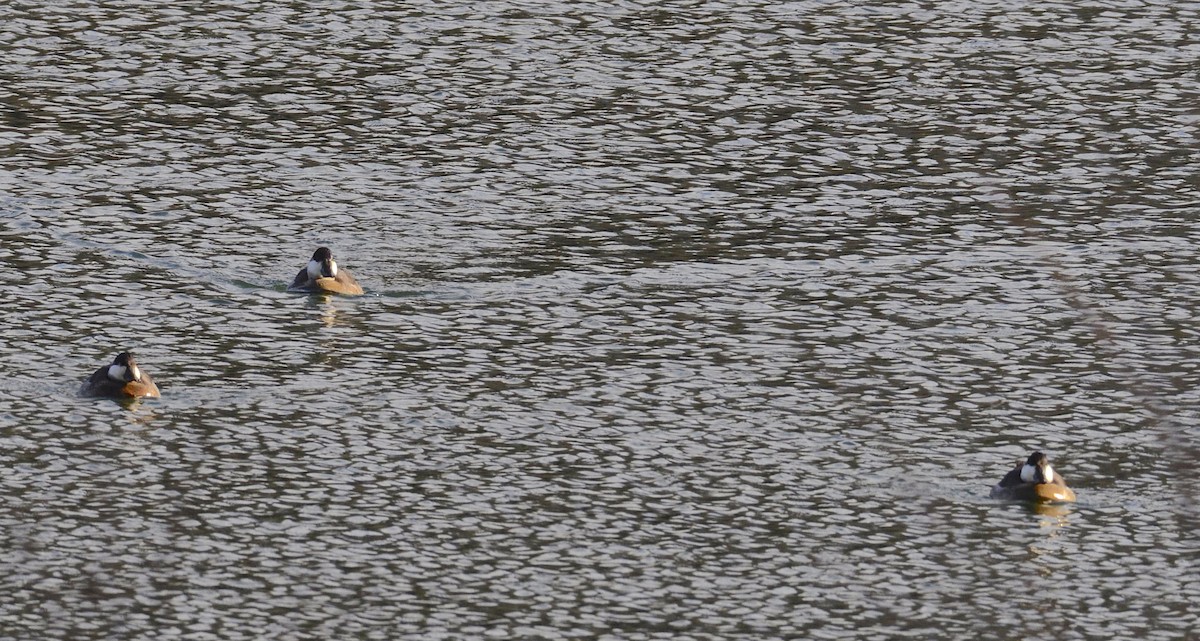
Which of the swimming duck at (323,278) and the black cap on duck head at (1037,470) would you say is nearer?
the black cap on duck head at (1037,470)

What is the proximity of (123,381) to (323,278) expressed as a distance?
13.8 ft

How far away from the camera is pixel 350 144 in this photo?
1339 inches

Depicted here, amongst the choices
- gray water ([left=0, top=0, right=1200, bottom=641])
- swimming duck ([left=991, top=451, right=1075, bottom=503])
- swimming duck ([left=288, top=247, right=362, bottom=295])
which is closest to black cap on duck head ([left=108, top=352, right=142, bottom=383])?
gray water ([left=0, top=0, right=1200, bottom=641])

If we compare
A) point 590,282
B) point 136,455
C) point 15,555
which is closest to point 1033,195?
point 590,282

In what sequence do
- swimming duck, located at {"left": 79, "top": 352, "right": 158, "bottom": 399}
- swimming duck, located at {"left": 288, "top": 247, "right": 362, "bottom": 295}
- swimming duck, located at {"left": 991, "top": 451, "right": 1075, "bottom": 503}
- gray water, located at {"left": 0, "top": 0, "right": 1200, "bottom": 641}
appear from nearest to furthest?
gray water, located at {"left": 0, "top": 0, "right": 1200, "bottom": 641} < swimming duck, located at {"left": 991, "top": 451, "right": 1075, "bottom": 503} < swimming duck, located at {"left": 79, "top": 352, "right": 158, "bottom": 399} < swimming duck, located at {"left": 288, "top": 247, "right": 362, "bottom": 295}

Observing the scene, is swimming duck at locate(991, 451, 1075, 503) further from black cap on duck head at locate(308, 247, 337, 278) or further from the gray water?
black cap on duck head at locate(308, 247, 337, 278)

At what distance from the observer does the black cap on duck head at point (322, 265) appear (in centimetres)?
2809

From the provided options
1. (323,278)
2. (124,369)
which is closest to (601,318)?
(323,278)

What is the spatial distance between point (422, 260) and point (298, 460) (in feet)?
22.4

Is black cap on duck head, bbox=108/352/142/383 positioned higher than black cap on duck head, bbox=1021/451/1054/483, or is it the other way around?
black cap on duck head, bbox=108/352/142/383

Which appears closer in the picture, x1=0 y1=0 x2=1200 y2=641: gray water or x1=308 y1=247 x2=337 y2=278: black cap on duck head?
x1=0 y1=0 x2=1200 y2=641: gray water

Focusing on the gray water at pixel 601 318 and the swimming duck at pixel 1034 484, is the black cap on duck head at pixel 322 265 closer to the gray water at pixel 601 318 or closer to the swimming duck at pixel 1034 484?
the gray water at pixel 601 318

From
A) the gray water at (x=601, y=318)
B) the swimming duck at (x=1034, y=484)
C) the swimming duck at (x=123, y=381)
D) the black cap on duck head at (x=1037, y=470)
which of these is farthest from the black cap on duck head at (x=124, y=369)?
the black cap on duck head at (x=1037, y=470)

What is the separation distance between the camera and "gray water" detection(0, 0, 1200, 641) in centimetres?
2084
